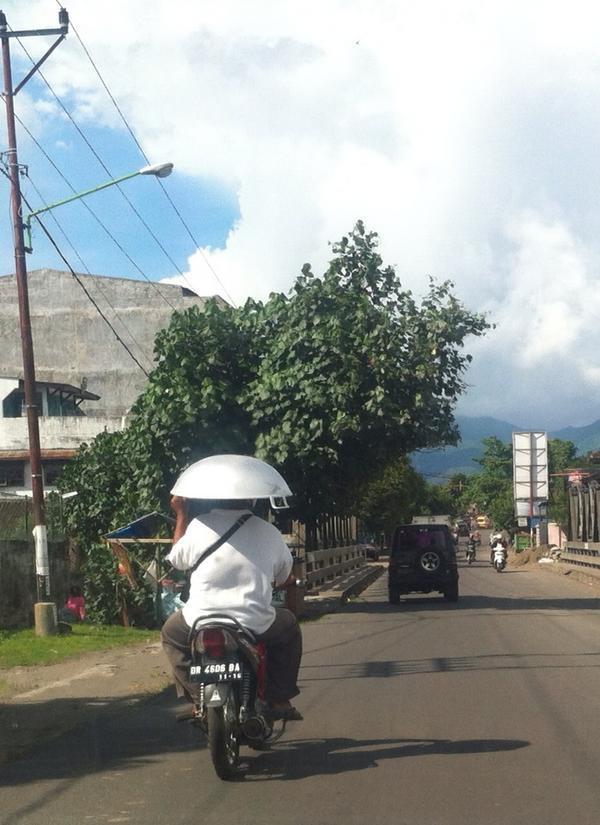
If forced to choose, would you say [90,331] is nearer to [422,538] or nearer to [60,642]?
[422,538]

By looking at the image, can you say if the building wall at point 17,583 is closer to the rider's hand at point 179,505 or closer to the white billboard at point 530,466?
the rider's hand at point 179,505

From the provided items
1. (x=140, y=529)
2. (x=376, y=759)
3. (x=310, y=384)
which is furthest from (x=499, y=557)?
(x=376, y=759)

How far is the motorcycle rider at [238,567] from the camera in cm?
690

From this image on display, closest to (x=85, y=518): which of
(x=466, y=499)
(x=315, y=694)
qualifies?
(x=315, y=694)

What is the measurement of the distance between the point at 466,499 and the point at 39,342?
13025 cm

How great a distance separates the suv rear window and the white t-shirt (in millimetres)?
19217

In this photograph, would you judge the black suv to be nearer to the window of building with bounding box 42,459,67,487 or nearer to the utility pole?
the utility pole

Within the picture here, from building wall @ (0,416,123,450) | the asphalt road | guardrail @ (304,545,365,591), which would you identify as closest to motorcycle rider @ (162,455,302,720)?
the asphalt road

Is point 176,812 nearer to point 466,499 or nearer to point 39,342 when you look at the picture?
point 39,342

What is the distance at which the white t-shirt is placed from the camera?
6914 mm

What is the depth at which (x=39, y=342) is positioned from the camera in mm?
52156

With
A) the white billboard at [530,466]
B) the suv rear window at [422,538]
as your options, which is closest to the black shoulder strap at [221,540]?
the suv rear window at [422,538]

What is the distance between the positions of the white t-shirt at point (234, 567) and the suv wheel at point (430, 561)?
18.8 meters

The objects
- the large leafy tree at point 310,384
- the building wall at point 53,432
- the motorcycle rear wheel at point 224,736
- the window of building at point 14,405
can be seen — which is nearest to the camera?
the motorcycle rear wheel at point 224,736
